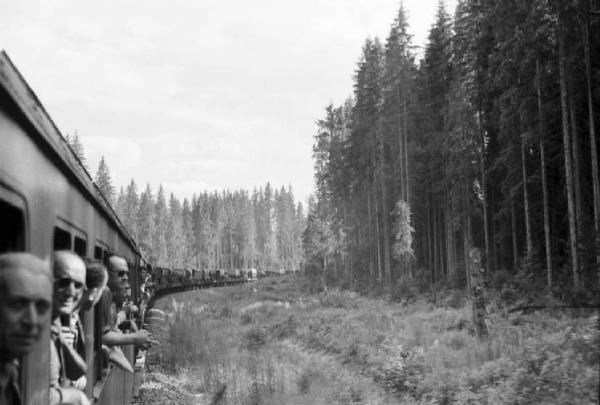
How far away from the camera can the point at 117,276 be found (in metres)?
4.18

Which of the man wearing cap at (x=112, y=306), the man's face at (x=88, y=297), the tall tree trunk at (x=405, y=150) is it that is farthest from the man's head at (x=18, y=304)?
the tall tree trunk at (x=405, y=150)

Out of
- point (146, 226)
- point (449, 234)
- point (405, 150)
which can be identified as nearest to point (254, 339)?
point (449, 234)

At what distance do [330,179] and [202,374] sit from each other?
40471mm

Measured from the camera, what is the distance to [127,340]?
13.4 ft

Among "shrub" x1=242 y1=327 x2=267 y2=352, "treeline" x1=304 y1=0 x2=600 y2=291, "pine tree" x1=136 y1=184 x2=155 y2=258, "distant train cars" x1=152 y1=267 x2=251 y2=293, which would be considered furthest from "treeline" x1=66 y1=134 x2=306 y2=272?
"shrub" x1=242 y1=327 x2=267 y2=352

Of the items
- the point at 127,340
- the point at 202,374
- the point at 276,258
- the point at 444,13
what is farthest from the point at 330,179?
the point at 276,258

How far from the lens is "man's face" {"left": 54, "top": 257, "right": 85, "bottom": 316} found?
2.21 metres

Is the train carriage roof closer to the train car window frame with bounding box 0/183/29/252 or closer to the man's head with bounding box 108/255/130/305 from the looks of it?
the train car window frame with bounding box 0/183/29/252

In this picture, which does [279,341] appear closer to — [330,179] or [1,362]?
[1,362]

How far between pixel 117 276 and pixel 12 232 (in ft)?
6.00

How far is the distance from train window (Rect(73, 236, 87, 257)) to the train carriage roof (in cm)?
38

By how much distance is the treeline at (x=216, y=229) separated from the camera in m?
107

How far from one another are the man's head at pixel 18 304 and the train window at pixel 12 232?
1.01 meters

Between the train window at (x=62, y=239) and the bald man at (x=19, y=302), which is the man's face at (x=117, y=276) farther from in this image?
the bald man at (x=19, y=302)
